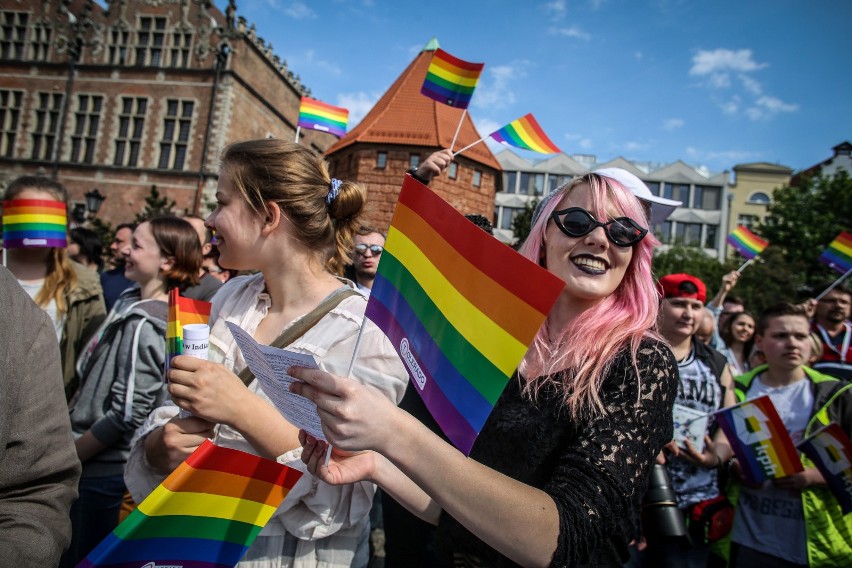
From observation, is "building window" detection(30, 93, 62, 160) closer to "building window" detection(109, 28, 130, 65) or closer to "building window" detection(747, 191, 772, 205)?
"building window" detection(109, 28, 130, 65)

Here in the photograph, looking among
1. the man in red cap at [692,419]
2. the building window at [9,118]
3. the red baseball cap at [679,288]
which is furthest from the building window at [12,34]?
the man in red cap at [692,419]

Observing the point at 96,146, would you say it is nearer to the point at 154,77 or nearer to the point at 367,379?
the point at 154,77

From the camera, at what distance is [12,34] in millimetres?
29656

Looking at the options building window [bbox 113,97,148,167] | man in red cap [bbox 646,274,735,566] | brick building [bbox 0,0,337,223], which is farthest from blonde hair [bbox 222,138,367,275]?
building window [bbox 113,97,148,167]

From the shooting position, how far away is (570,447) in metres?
1.36

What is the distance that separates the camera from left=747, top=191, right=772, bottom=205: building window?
48.2 m

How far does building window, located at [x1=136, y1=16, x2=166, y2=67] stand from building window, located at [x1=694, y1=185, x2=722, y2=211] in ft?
138

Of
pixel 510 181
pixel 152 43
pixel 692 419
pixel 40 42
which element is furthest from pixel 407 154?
pixel 692 419

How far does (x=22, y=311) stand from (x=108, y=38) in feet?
110

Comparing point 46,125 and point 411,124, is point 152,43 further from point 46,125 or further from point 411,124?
point 411,124

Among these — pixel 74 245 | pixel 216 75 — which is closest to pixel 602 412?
pixel 74 245

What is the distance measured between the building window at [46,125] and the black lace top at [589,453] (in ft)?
110

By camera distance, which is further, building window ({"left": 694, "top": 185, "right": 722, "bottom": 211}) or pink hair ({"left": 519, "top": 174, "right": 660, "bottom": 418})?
building window ({"left": 694, "top": 185, "right": 722, "bottom": 211})

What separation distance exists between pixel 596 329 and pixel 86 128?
32.6 meters
